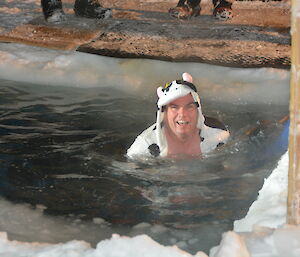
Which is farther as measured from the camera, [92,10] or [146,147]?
[92,10]

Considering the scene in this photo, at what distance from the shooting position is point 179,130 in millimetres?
5812

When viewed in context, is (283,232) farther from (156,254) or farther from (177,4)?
(177,4)

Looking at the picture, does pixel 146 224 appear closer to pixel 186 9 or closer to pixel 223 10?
pixel 223 10

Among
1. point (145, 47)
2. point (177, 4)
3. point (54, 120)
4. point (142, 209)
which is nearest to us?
point (142, 209)

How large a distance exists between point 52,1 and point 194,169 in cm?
544

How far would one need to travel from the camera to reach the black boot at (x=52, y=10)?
10.3 meters

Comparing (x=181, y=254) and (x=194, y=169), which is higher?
(x=181, y=254)

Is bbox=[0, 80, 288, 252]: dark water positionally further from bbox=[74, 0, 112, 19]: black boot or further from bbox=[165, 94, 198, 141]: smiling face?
bbox=[74, 0, 112, 19]: black boot

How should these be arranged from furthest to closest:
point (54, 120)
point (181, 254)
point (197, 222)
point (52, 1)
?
point (52, 1) < point (54, 120) < point (197, 222) < point (181, 254)

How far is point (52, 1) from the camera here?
33.7ft

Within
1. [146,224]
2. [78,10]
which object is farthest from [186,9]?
[146,224]

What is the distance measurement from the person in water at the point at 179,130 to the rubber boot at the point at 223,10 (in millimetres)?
4414

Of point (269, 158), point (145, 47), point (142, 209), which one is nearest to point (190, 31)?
point (145, 47)

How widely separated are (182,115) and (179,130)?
0.16 m
